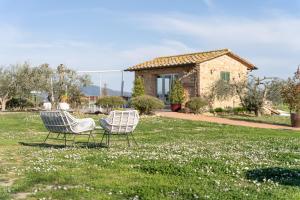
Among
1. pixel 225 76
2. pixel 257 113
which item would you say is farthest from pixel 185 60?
pixel 257 113

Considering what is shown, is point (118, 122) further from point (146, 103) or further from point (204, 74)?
point (204, 74)

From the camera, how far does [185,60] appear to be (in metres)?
32.1

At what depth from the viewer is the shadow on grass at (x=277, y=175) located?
21.7ft

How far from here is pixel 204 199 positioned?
211 inches

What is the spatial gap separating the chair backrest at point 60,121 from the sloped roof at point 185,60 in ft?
63.5

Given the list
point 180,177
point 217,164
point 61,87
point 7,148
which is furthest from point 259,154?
point 61,87

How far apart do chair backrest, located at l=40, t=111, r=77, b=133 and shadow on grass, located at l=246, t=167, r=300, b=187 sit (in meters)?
5.51

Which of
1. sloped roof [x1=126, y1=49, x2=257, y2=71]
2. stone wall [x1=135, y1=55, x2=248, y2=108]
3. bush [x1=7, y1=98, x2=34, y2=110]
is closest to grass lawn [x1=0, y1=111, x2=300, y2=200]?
stone wall [x1=135, y1=55, x2=248, y2=108]

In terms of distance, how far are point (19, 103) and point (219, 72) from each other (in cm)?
1523

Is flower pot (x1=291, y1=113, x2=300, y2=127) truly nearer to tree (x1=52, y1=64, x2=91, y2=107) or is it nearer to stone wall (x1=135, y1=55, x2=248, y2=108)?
stone wall (x1=135, y1=55, x2=248, y2=108)

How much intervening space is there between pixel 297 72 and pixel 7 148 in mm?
17428

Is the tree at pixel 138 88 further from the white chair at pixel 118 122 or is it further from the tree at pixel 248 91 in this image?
the white chair at pixel 118 122

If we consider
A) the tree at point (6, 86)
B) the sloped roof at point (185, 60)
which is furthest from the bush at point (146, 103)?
the tree at point (6, 86)

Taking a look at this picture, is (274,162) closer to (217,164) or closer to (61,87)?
(217,164)
